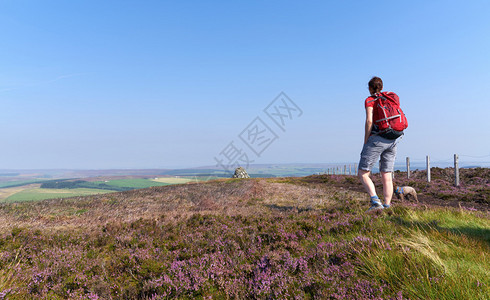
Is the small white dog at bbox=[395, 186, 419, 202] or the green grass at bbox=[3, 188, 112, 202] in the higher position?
the small white dog at bbox=[395, 186, 419, 202]

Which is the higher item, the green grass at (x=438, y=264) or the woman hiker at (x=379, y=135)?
the woman hiker at (x=379, y=135)

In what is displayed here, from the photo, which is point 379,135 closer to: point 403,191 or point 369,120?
point 369,120

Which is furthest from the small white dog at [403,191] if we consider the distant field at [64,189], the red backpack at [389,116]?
the distant field at [64,189]

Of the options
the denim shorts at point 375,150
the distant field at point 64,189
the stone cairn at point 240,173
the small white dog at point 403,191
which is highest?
the denim shorts at point 375,150

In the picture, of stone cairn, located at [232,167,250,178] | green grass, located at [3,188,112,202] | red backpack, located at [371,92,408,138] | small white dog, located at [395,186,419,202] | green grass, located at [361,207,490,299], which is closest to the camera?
green grass, located at [361,207,490,299]

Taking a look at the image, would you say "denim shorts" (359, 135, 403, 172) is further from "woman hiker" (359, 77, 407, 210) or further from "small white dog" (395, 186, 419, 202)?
"small white dog" (395, 186, 419, 202)

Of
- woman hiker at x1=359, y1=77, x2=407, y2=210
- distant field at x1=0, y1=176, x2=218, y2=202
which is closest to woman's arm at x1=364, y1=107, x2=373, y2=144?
woman hiker at x1=359, y1=77, x2=407, y2=210

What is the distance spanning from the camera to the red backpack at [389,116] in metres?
6.28

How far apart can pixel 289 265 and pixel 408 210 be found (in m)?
3.79

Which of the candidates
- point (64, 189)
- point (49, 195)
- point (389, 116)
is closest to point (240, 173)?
point (64, 189)

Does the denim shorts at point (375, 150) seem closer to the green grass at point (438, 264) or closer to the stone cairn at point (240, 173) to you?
the green grass at point (438, 264)

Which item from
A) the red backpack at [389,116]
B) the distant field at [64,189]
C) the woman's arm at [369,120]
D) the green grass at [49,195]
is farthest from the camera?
the distant field at [64,189]

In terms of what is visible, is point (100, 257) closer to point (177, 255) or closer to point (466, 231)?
point (177, 255)

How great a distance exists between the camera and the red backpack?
6277mm
